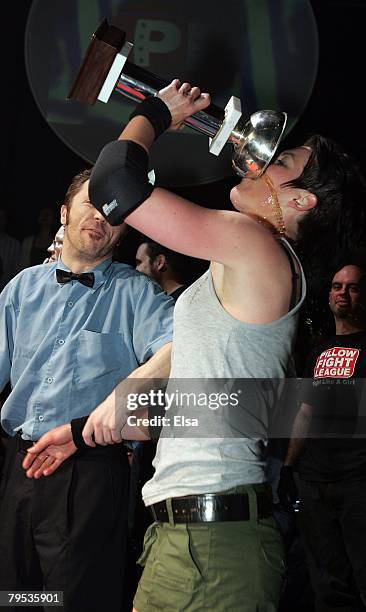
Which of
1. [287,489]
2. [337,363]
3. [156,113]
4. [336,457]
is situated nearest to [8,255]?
[287,489]

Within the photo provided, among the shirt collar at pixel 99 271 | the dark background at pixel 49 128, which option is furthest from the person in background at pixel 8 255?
the shirt collar at pixel 99 271

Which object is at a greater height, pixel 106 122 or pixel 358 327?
pixel 106 122

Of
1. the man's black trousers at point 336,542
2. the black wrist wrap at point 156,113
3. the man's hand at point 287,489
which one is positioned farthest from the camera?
the man's hand at point 287,489

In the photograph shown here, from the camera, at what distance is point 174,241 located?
1278 millimetres

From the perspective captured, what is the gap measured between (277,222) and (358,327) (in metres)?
1.74

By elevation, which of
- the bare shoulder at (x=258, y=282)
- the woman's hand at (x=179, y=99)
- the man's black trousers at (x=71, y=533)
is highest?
the woman's hand at (x=179, y=99)

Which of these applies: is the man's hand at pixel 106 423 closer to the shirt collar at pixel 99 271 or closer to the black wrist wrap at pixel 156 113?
the shirt collar at pixel 99 271

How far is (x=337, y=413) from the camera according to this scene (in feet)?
9.81

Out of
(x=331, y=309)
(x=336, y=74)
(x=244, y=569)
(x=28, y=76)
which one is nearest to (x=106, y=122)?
(x=28, y=76)

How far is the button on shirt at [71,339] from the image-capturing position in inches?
78.7

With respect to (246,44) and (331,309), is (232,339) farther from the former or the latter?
(246,44)

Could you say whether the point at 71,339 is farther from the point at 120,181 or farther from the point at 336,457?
the point at 336,457

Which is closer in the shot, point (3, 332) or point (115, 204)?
point (115, 204)

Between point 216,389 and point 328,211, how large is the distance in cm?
48
